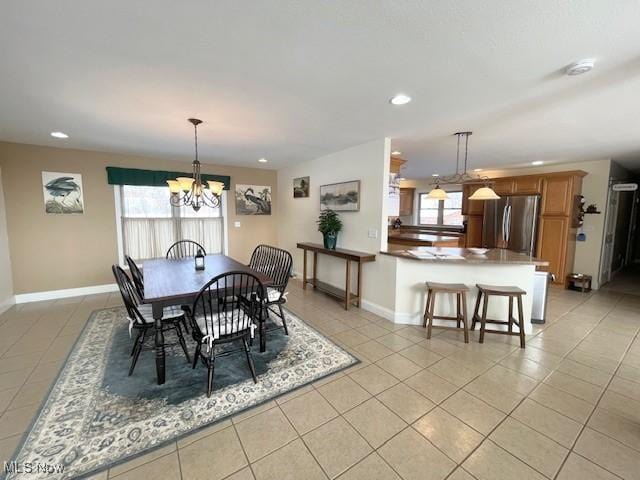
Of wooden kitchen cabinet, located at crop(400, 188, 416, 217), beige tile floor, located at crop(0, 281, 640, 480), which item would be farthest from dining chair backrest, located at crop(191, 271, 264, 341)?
wooden kitchen cabinet, located at crop(400, 188, 416, 217)

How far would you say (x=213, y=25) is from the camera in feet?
4.77

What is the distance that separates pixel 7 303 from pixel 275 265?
12.9 feet

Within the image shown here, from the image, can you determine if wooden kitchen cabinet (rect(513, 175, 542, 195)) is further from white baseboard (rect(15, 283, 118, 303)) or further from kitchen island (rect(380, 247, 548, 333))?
white baseboard (rect(15, 283, 118, 303))

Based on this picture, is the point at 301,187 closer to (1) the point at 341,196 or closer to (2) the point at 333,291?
(1) the point at 341,196

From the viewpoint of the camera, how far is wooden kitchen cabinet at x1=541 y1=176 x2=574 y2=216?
190 inches

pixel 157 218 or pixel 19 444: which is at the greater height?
pixel 157 218

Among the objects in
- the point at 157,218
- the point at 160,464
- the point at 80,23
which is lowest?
the point at 160,464

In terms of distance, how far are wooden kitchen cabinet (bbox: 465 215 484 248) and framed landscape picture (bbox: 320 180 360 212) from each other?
3.53m

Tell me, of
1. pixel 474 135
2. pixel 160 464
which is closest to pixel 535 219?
pixel 474 135

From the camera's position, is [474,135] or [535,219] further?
[535,219]

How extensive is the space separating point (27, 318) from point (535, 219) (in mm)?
8276

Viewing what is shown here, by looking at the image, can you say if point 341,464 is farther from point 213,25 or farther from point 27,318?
point 27,318

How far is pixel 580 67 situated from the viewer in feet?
5.78

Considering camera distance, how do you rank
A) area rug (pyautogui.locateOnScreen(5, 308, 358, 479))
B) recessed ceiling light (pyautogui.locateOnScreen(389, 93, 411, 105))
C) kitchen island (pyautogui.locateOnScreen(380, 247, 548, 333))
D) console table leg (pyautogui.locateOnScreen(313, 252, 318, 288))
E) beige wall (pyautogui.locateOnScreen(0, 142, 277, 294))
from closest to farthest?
area rug (pyautogui.locateOnScreen(5, 308, 358, 479))
recessed ceiling light (pyautogui.locateOnScreen(389, 93, 411, 105))
kitchen island (pyautogui.locateOnScreen(380, 247, 548, 333))
beige wall (pyautogui.locateOnScreen(0, 142, 277, 294))
console table leg (pyautogui.locateOnScreen(313, 252, 318, 288))
